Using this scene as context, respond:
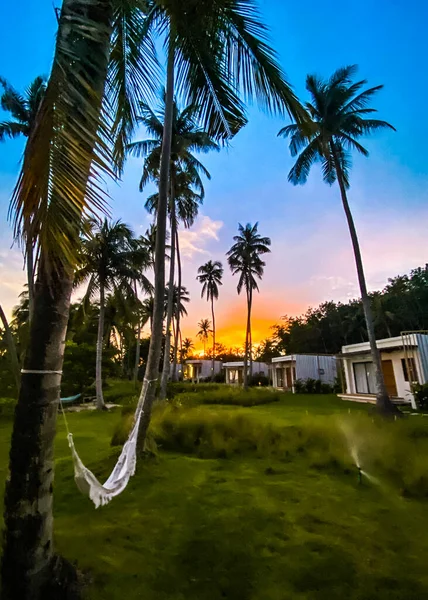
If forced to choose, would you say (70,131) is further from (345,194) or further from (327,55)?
(345,194)

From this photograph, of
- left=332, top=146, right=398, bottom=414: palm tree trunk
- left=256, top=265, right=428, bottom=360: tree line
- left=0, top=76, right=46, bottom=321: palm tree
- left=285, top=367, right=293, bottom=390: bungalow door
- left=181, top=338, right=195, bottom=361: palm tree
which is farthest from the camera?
left=181, top=338, right=195, bottom=361: palm tree

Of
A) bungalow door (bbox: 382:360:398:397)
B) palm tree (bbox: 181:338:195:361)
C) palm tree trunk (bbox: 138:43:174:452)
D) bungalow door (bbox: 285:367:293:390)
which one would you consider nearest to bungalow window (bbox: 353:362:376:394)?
bungalow door (bbox: 382:360:398:397)

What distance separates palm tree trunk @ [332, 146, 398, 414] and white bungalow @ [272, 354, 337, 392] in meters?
11.3

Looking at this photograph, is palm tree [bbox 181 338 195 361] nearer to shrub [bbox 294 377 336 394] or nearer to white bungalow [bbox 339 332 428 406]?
shrub [bbox 294 377 336 394]

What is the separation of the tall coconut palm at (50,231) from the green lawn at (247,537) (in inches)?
24.3

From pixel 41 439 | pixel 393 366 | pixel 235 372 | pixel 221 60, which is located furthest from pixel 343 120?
pixel 235 372

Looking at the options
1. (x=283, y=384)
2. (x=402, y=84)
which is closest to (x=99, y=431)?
(x=402, y=84)

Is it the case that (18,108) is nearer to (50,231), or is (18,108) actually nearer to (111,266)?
(111,266)

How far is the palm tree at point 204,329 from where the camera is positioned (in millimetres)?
53375

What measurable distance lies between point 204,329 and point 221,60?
50517 millimetres

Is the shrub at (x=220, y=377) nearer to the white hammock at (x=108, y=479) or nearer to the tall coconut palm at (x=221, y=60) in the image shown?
the white hammock at (x=108, y=479)

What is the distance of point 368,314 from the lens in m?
9.91

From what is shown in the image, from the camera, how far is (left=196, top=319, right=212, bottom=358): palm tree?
53.4 m

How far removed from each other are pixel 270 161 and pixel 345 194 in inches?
176
